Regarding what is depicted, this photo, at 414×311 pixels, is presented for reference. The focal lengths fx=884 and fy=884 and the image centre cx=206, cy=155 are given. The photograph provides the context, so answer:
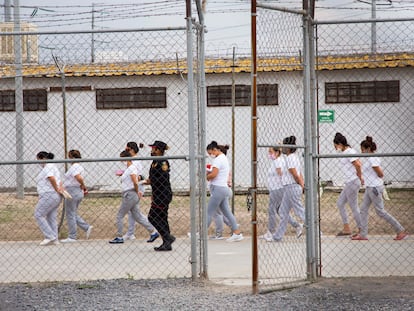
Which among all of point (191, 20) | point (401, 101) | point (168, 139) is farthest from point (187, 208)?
point (191, 20)

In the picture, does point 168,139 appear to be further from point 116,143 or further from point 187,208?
point 187,208

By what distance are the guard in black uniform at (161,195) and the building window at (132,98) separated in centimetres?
1071

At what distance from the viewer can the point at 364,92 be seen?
2242cm

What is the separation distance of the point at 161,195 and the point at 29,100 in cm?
1234

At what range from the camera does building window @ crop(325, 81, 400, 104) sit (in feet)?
73.4

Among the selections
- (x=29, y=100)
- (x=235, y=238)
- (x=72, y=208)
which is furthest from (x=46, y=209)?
(x=29, y=100)

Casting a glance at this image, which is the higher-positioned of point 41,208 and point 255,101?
point 255,101

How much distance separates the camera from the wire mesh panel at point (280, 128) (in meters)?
8.75

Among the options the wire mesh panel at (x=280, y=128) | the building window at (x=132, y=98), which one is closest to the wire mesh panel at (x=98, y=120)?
the building window at (x=132, y=98)

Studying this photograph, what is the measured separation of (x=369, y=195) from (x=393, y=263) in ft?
7.26

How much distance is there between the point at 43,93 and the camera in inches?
917

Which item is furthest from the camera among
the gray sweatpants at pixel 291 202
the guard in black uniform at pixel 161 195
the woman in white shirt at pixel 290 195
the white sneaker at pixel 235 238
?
the white sneaker at pixel 235 238

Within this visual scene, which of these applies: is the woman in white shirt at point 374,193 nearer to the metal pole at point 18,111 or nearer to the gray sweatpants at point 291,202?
the gray sweatpants at point 291,202

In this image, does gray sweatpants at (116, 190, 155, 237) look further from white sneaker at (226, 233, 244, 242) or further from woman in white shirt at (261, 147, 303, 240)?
woman in white shirt at (261, 147, 303, 240)
